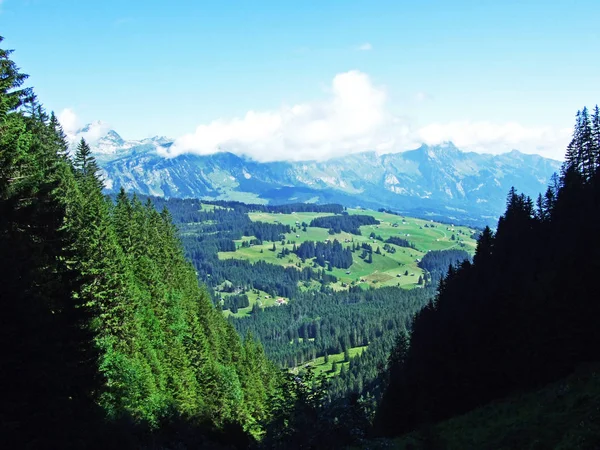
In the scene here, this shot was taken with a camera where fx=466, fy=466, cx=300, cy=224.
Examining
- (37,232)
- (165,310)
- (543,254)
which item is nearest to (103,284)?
(37,232)

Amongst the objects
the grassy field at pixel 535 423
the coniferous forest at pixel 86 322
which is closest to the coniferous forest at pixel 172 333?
the coniferous forest at pixel 86 322

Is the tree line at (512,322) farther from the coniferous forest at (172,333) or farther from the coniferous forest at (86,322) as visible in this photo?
the coniferous forest at (86,322)

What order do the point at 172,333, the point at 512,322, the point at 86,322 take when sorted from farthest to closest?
the point at 172,333 < the point at 512,322 < the point at 86,322

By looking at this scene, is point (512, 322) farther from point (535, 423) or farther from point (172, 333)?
point (172, 333)

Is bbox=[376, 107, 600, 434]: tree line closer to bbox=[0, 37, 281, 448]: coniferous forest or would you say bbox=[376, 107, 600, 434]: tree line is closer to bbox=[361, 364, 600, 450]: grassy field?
bbox=[361, 364, 600, 450]: grassy field

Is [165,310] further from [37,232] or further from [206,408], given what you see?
[37,232]

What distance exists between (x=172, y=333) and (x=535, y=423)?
42.3 meters

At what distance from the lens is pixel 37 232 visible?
27.5 meters

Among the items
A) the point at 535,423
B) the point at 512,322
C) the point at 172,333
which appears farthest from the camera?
the point at 172,333

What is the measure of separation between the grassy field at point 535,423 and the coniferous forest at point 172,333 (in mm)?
1132

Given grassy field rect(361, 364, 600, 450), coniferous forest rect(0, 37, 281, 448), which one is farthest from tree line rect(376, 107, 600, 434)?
coniferous forest rect(0, 37, 281, 448)

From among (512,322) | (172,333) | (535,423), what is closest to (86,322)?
(535,423)

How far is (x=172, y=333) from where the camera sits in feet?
189

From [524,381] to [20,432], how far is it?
3811cm
